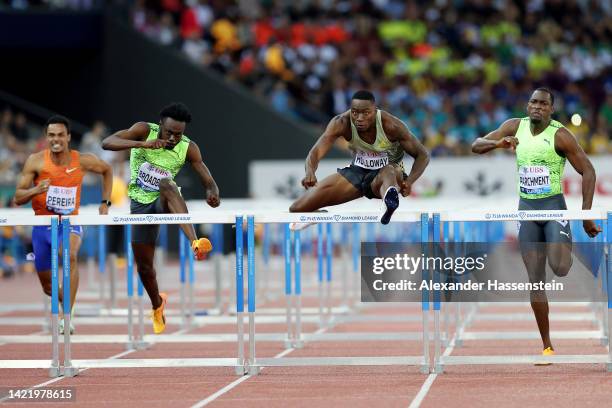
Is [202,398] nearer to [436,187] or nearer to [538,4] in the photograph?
[436,187]

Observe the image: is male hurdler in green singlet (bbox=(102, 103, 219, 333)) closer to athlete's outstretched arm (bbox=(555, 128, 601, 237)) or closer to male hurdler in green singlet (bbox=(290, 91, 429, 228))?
male hurdler in green singlet (bbox=(290, 91, 429, 228))

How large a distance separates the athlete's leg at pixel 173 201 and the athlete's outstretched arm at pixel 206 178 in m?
0.21

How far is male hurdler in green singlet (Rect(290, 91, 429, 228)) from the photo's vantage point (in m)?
9.28

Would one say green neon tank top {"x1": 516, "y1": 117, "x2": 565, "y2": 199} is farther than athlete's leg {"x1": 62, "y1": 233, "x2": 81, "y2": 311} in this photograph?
No

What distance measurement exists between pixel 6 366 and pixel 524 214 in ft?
12.6

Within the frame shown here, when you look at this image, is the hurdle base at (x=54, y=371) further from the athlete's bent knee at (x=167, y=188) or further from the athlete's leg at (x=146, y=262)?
the athlete's bent knee at (x=167, y=188)

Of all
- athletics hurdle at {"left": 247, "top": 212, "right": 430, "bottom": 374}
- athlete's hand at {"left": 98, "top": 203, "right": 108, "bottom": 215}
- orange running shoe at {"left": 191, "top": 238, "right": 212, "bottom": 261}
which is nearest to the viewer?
athletics hurdle at {"left": 247, "top": 212, "right": 430, "bottom": 374}

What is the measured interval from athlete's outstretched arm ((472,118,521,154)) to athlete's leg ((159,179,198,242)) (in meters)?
2.15

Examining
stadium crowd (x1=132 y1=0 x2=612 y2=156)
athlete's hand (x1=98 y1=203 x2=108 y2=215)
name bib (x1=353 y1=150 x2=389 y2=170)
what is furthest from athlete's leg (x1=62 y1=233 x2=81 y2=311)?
stadium crowd (x1=132 y1=0 x2=612 y2=156)

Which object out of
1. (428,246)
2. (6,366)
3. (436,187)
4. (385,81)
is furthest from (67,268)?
(385,81)

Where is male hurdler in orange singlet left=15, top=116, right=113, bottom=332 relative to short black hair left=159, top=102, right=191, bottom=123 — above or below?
below

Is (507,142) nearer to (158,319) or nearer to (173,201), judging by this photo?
(173,201)

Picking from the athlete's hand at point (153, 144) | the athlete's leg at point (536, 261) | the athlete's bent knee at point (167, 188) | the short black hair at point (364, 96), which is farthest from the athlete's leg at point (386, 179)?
the athlete's hand at point (153, 144)

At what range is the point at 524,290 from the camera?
359 inches
